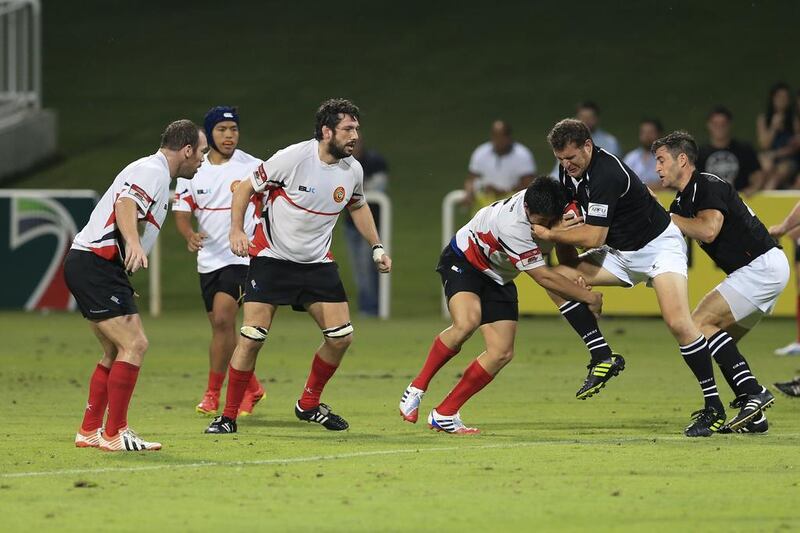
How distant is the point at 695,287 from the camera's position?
2064cm

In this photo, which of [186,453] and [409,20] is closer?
[186,453]

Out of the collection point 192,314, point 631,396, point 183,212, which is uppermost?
point 183,212

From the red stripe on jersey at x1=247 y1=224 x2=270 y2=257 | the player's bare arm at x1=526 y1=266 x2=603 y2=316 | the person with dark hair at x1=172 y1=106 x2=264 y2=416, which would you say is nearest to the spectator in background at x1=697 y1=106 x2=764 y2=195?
the person with dark hair at x1=172 y1=106 x2=264 y2=416

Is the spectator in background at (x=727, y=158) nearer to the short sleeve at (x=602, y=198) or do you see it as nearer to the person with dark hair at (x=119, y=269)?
the short sleeve at (x=602, y=198)

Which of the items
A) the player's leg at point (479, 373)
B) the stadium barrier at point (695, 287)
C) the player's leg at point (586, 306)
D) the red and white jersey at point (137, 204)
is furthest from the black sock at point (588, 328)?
the stadium barrier at point (695, 287)

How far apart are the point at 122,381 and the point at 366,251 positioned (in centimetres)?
1199

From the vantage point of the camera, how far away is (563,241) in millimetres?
10828

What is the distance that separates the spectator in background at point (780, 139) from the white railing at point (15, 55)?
12326mm


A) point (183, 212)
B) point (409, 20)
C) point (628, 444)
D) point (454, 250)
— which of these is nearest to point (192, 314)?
point (183, 212)

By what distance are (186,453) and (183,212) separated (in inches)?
135

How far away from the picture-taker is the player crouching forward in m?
10.9

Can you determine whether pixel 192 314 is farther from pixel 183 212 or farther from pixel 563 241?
pixel 563 241

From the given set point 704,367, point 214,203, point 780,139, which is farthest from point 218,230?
point 780,139

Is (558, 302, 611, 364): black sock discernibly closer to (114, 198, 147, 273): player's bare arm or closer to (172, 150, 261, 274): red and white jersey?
(172, 150, 261, 274): red and white jersey
